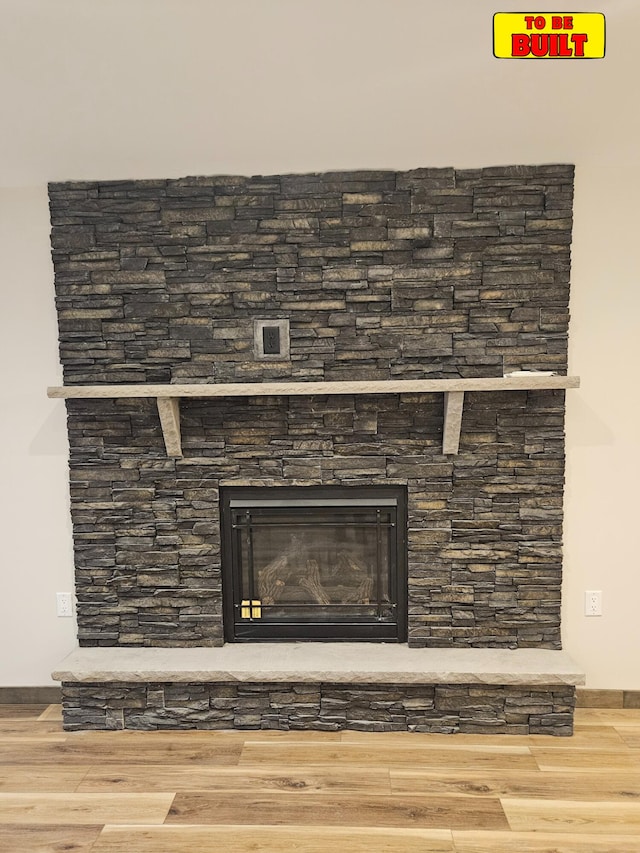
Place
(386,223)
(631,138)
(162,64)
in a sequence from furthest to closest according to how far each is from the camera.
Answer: (386,223) → (631,138) → (162,64)

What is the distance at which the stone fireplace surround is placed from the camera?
8.80ft

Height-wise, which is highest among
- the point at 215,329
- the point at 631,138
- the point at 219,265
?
the point at 631,138

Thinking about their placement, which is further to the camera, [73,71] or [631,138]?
[631,138]

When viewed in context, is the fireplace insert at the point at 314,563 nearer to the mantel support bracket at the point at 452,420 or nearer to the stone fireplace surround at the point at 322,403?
the stone fireplace surround at the point at 322,403

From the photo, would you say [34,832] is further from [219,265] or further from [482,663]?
[219,265]

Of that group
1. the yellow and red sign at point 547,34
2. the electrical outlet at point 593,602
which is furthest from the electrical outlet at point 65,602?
the yellow and red sign at point 547,34

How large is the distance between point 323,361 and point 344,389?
0.74 feet

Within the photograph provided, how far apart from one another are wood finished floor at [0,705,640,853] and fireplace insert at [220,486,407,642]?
0.44 meters

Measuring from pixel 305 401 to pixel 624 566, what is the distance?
4.94ft

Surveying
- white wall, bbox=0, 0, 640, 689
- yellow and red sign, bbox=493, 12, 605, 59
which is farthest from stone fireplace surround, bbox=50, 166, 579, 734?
yellow and red sign, bbox=493, 12, 605, 59

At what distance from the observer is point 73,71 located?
6.93 feet

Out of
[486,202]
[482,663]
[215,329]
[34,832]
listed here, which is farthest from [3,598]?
[486,202]

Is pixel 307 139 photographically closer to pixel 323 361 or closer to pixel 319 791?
pixel 323 361

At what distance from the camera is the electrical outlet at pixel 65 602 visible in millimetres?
2951
